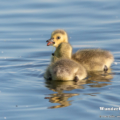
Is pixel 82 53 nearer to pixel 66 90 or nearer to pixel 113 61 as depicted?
pixel 113 61

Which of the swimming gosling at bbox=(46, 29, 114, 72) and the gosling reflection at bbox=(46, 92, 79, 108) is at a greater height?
the swimming gosling at bbox=(46, 29, 114, 72)

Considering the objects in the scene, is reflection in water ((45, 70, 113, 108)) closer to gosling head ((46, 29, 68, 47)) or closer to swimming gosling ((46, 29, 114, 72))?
swimming gosling ((46, 29, 114, 72))

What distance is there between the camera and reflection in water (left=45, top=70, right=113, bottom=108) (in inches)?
213

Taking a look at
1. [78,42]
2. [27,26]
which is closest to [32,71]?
[78,42]

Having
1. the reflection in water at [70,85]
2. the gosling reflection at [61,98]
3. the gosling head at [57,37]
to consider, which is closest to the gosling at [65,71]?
the reflection in water at [70,85]

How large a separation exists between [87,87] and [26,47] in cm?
372

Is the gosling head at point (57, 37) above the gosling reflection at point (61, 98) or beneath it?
above

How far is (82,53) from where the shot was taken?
7.70 meters

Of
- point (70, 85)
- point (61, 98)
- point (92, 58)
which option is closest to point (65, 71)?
point (70, 85)

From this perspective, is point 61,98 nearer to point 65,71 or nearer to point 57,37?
point 65,71

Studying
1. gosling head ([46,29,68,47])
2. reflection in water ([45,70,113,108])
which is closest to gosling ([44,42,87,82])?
reflection in water ([45,70,113,108])

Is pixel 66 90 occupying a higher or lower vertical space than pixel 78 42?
lower

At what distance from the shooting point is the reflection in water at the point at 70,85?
5.42 m

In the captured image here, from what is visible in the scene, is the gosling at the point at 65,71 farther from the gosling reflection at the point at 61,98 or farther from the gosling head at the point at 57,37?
the gosling head at the point at 57,37
